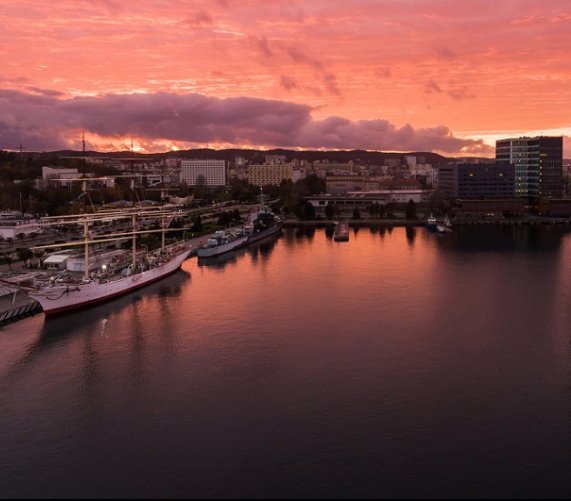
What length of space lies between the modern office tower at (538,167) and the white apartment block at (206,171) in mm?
25080

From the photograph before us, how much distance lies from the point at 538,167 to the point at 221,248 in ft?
62.6

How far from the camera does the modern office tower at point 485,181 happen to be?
94.5 feet

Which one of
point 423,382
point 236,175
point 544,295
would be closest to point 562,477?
point 423,382

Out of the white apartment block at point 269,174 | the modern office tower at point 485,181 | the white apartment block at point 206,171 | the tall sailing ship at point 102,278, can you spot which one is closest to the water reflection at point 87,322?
the tall sailing ship at point 102,278

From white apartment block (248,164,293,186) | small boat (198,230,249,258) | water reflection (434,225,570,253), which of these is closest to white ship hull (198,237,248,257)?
small boat (198,230,249,258)

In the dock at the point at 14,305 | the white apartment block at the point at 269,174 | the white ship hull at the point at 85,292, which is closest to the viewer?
the dock at the point at 14,305

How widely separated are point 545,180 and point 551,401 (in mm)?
25107

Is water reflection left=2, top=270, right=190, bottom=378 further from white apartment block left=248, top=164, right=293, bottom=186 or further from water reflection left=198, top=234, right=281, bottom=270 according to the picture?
white apartment block left=248, top=164, right=293, bottom=186

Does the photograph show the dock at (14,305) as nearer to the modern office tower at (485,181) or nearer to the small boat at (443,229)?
the small boat at (443,229)

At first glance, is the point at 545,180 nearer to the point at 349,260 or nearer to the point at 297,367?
the point at 349,260

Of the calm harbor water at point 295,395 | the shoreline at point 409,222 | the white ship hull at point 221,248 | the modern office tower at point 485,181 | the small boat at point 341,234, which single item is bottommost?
the calm harbor water at point 295,395

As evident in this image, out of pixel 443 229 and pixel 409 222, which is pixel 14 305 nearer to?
pixel 443 229

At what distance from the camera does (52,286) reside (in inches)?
361

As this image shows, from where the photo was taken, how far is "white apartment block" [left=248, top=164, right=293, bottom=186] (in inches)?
Answer: 1809
